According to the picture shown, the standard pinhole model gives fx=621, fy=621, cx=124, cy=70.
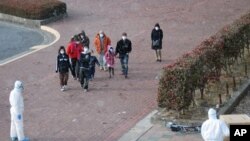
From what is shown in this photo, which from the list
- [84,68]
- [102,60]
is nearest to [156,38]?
[102,60]

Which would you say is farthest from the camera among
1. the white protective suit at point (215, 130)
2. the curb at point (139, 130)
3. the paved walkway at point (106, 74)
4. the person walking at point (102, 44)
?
the person walking at point (102, 44)

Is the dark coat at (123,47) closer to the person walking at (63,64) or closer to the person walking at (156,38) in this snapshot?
the person walking at (156,38)

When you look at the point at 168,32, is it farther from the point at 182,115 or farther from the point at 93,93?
the point at 182,115

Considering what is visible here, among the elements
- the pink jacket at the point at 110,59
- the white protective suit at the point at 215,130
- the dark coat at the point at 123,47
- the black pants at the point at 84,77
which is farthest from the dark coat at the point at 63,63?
the white protective suit at the point at 215,130

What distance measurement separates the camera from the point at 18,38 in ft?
85.0

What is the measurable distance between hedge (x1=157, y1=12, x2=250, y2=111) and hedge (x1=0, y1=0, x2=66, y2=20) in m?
11.8

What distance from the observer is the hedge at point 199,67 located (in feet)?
47.3

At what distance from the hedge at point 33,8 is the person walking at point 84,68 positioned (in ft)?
35.6

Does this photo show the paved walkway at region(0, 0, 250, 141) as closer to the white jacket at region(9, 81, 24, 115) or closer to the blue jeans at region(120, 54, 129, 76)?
the blue jeans at region(120, 54, 129, 76)

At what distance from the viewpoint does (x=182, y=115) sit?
14734 mm

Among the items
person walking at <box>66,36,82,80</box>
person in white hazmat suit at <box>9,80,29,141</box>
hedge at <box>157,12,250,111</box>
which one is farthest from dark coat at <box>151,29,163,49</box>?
person in white hazmat suit at <box>9,80,29,141</box>

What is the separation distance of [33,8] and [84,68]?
1165cm

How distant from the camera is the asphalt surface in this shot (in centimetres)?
2381

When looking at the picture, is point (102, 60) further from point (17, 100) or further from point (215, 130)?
point (215, 130)
